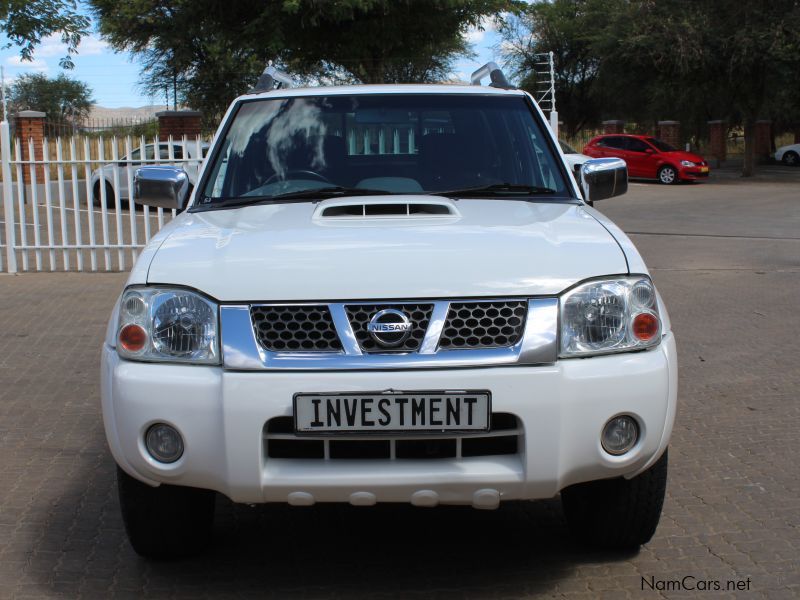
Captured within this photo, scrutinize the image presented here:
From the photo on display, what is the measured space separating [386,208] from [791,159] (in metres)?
42.4

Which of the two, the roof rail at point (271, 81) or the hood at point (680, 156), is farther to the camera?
the hood at point (680, 156)

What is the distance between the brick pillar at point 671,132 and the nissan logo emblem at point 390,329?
138ft

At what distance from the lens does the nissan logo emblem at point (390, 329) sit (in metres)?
3.23

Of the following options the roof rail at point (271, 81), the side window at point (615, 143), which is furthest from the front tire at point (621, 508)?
the side window at point (615, 143)

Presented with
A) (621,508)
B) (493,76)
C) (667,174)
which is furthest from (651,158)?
(621,508)

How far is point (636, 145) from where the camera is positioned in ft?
109

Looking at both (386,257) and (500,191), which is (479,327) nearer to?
(386,257)

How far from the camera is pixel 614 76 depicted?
38688 mm

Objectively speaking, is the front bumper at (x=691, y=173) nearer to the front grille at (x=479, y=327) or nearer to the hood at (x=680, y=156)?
the hood at (x=680, y=156)

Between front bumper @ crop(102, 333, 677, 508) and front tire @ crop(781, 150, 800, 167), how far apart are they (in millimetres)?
42595

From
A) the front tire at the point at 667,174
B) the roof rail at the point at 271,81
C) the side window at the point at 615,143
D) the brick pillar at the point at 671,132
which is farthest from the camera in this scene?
the brick pillar at the point at 671,132

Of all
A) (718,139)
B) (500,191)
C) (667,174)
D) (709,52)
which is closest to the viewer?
(500,191)

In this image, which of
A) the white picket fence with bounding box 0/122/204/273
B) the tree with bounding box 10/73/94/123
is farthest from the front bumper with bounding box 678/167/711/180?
the tree with bounding box 10/73/94/123

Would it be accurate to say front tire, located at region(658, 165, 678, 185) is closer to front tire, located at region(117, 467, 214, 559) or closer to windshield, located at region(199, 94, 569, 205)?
windshield, located at region(199, 94, 569, 205)
